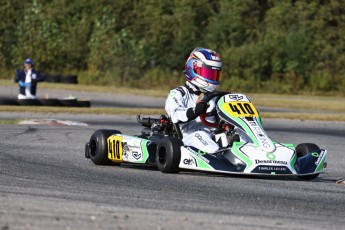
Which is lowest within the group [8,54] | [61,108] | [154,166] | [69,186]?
[8,54]

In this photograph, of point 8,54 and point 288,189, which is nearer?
point 288,189

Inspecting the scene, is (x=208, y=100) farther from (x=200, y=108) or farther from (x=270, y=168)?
(x=270, y=168)

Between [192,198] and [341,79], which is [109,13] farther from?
[192,198]

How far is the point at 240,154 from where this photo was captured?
9.86 m

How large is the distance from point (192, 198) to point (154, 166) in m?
3.64

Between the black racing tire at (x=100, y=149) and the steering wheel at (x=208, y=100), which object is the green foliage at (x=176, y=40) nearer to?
the black racing tire at (x=100, y=149)

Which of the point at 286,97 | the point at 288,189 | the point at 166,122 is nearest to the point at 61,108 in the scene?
the point at 286,97

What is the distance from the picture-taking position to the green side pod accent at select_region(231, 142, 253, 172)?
9766 mm

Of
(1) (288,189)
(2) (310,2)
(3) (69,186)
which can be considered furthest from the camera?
(2) (310,2)

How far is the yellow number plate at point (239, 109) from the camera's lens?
10.3 metres

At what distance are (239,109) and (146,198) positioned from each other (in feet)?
9.34

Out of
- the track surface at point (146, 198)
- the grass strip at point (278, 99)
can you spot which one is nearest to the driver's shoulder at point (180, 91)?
the track surface at point (146, 198)

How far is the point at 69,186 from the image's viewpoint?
27.8 feet

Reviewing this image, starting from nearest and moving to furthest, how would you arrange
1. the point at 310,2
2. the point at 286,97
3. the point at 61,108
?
the point at 61,108, the point at 286,97, the point at 310,2
